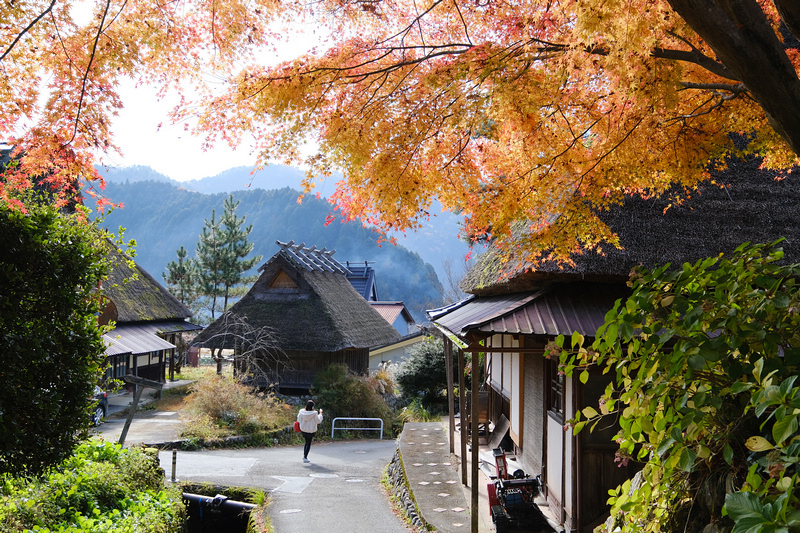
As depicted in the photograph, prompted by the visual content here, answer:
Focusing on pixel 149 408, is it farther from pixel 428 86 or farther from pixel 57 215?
pixel 428 86

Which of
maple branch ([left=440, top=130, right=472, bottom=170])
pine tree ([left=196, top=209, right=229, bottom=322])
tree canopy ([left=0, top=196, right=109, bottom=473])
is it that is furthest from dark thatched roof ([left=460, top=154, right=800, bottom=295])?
pine tree ([left=196, top=209, right=229, bottom=322])

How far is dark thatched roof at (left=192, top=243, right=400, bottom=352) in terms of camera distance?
19.5 m

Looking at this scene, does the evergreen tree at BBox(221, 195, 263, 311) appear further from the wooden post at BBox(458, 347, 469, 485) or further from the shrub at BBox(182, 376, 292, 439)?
the wooden post at BBox(458, 347, 469, 485)

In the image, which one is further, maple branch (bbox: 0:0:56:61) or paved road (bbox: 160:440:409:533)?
paved road (bbox: 160:440:409:533)

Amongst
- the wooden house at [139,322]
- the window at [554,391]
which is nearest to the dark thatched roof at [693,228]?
the window at [554,391]

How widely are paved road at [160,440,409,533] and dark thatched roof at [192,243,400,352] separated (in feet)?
15.6

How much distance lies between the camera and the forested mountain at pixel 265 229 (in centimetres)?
8669

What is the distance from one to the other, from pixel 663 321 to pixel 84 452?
7480mm

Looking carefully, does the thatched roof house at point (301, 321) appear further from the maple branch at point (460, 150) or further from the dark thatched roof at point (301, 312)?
the maple branch at point (460, 150)

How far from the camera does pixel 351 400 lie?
17.5 meters

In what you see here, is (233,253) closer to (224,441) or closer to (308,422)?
(224,441)

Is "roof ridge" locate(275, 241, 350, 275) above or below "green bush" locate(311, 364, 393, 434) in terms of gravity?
above

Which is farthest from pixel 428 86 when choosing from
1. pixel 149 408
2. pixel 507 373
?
pixel 149 408

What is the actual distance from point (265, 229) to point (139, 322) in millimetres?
80721
